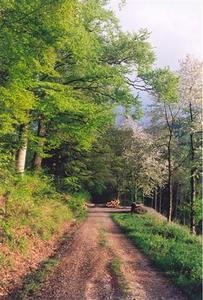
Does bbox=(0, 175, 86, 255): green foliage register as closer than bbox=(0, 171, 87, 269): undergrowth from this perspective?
No

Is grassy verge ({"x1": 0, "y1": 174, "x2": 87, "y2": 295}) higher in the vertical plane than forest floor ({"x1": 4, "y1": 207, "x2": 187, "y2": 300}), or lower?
higher

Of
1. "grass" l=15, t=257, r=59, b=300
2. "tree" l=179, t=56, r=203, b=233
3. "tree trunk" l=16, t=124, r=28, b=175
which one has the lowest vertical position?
"grass" l=15, t=257, r=59, b=300

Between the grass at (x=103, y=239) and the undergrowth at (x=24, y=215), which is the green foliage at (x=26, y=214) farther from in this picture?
the grass at (x=103, y=239)

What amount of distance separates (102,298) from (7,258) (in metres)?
4.01

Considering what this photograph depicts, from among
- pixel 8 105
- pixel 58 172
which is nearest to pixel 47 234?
pixel 8 105

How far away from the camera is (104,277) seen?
13.0 m

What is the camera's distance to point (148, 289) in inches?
474

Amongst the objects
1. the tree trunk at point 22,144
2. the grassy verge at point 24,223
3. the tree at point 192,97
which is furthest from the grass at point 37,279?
the tree at point 192,97

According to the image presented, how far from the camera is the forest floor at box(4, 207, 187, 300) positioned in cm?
1130

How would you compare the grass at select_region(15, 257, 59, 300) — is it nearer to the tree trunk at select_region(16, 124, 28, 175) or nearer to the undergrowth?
the undergrowth

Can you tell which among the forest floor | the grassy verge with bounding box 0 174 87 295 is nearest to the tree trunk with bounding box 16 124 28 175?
the grassy verge with bounding box 0 174 87 295

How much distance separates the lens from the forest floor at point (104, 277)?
1130 cm

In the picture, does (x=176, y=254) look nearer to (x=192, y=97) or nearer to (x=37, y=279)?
(x=37, y=279)

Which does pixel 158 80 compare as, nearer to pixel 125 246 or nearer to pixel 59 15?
pixel 125 246
